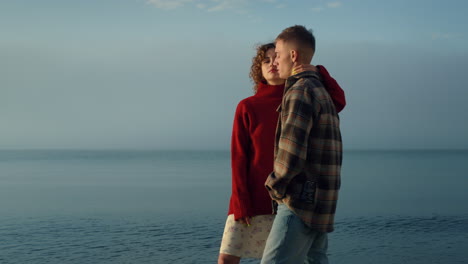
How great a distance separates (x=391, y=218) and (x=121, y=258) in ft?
20.5

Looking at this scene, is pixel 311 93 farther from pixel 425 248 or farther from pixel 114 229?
pixel 114 229

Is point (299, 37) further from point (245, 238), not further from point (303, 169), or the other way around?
point (245, 238)

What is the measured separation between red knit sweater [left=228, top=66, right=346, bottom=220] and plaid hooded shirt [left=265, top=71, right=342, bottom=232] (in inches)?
16.5

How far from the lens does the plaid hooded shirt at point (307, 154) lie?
7.67 ft

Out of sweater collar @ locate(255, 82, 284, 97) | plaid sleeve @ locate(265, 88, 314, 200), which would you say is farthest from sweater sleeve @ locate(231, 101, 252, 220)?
plaid sleeve @ locate(265, 88, 314, 200)

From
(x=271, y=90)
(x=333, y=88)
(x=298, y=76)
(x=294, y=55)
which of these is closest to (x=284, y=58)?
(x=294, y=55)

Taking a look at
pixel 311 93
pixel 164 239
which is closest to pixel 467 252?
pixel 164 239

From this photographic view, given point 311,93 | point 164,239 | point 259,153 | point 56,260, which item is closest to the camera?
point 311,93

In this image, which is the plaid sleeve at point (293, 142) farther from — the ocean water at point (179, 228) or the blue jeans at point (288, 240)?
the ocean water at point (179, 228)

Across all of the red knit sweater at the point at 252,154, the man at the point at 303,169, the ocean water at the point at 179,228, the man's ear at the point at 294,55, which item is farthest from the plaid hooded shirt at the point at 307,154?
the ocean water at the point at 179,228

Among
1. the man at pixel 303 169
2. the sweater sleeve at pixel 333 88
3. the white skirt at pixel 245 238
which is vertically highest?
the sweater sleeve at pixel 333 88

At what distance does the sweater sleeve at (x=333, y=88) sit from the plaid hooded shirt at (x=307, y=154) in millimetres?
163

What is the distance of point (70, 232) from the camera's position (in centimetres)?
894

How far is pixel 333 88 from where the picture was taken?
2668 mm
